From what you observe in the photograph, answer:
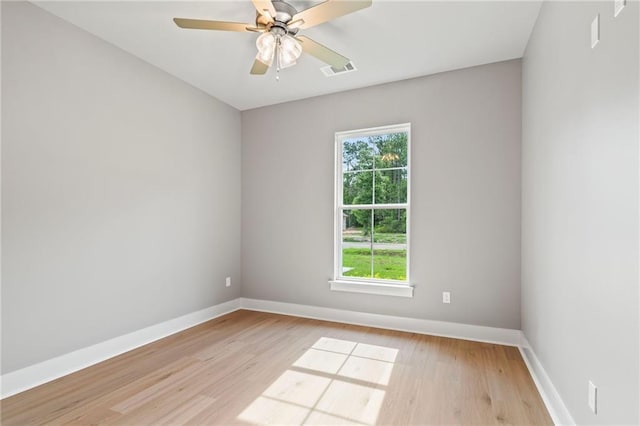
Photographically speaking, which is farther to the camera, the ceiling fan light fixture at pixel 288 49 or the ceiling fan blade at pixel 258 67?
the ceiling fan blade at pixel 258 67

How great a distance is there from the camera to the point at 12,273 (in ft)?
7.18

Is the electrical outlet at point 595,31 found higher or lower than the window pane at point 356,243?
higher

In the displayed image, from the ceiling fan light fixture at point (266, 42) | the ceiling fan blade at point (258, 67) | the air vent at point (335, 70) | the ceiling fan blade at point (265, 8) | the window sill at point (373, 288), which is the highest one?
the air vent at point (335, 70)

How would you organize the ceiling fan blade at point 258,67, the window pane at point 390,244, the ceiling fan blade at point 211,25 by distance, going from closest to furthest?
the ceiling fan blade at point 211,25 < the ceiling fan blade at point 258,67 < the window pane at point 390,244

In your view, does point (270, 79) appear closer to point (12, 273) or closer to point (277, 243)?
point (277, 243)

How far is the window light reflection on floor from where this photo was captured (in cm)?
194

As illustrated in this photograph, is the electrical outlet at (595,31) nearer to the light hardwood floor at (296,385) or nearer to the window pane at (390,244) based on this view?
the light hardwood floor at (296,385)

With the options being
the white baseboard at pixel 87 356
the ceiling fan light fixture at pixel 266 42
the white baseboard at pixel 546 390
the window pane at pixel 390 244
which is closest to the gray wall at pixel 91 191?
the white baseboard at pixel 87 356

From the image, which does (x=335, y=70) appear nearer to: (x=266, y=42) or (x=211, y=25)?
(x=266, y=42)

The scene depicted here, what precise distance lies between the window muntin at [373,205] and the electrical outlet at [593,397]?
2.06m

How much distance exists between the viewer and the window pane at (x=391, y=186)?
3.59m

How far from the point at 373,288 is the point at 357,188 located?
1193mm

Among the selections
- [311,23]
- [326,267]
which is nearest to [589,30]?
[311,23]

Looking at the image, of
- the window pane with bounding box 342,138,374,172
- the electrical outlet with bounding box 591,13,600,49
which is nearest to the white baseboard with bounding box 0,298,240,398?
the window pane with bounding box 342,138,374,172
